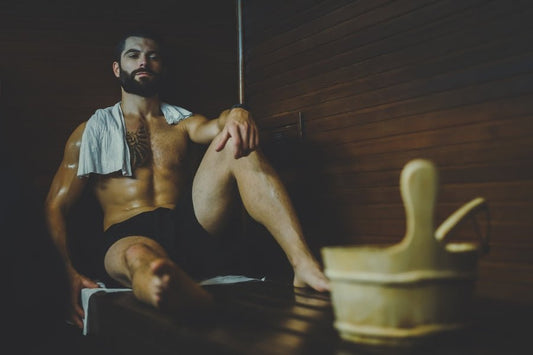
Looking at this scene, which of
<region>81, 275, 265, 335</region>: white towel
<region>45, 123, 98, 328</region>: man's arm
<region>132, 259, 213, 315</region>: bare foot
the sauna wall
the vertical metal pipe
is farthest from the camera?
the vertical metal pipe

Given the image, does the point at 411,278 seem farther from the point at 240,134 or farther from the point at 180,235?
the point at 180,235

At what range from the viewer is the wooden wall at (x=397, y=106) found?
226 centimetres

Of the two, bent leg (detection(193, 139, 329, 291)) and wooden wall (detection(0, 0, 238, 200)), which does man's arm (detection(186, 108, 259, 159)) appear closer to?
bent leg (detection(193, 139, 329, 291))

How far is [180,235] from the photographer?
2744 mm

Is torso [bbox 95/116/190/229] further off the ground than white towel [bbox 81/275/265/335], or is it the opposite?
torso [bbox 95/116/190/229]

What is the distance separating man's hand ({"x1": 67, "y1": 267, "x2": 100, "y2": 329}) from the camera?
257cm

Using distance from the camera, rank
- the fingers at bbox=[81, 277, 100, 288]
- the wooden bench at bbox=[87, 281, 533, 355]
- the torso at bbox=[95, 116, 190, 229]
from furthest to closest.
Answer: the torso at bbox=[95, 116, 190, 229] < the fingers at bbox=[81, 277, 100, 288] < the wooden bench at bbox=[87, 281, 533, 355]

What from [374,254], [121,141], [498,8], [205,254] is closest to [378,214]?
[205,254]

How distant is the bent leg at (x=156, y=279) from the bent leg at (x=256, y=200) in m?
0.33

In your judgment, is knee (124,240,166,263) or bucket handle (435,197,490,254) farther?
knee (124,240,166,263)

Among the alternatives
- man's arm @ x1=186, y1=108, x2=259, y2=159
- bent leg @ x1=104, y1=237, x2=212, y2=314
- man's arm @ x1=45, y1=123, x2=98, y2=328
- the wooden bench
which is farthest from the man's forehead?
the wooden bench

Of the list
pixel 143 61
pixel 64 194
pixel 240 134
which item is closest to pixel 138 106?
pixel 143 61

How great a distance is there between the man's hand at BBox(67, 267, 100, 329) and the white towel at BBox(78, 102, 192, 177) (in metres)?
0.54

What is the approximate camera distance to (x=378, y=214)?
281 centimetres
